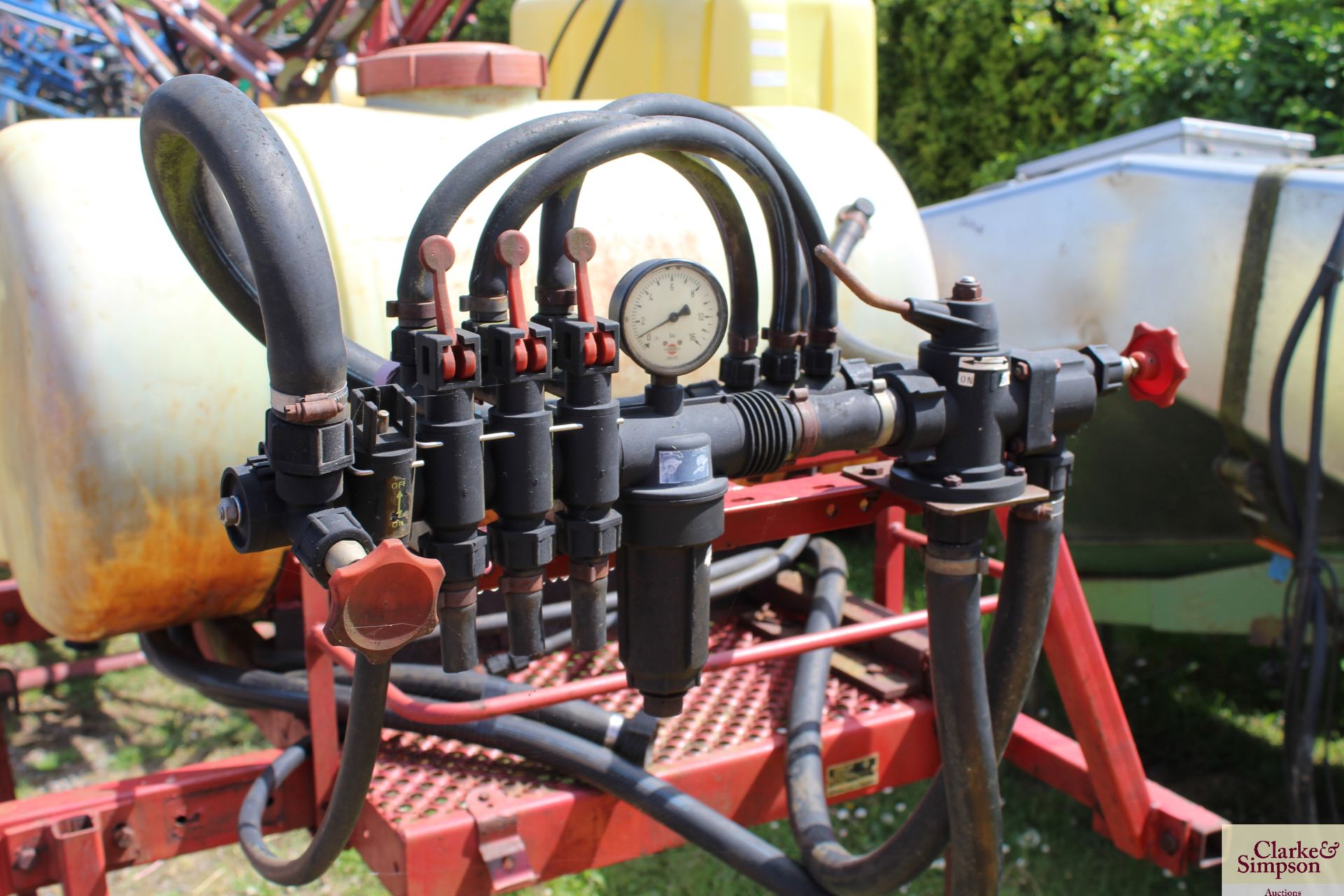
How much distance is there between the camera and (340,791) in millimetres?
1246

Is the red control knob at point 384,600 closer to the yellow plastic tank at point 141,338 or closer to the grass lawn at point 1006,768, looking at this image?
the yellow plastic tank at point 141,338

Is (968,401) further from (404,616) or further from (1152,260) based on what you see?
(1152,260)

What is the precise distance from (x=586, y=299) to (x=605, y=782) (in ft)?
2.69

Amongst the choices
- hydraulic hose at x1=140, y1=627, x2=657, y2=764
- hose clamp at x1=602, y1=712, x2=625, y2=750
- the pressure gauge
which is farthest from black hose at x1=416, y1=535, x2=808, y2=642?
the pressure gauge

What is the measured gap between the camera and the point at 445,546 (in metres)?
0.99

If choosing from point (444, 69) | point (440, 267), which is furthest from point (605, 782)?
point (444, 69)

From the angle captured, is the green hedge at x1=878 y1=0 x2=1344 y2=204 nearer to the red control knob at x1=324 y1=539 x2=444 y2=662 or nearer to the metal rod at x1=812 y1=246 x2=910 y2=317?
the metal rod at x1=812 y1=246 x2=910 y2=317

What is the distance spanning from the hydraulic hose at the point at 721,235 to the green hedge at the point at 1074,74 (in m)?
3.39

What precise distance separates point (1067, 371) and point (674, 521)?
21.9 inches

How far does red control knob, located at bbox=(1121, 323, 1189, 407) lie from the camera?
4.71 ft

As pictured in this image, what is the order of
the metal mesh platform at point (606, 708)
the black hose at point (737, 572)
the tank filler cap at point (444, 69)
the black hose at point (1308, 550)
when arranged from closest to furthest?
the metal mesh platform at point (606, 708) < the tank filler cap at point (444, 69) < the black hose at point (737, 572) < the black hose at point (1308, 550)

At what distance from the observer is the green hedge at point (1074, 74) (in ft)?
13.5

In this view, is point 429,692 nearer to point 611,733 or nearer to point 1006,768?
point 611,733

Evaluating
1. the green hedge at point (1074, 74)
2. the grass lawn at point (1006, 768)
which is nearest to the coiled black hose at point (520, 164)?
the grass lawn at point (1006, 768)
